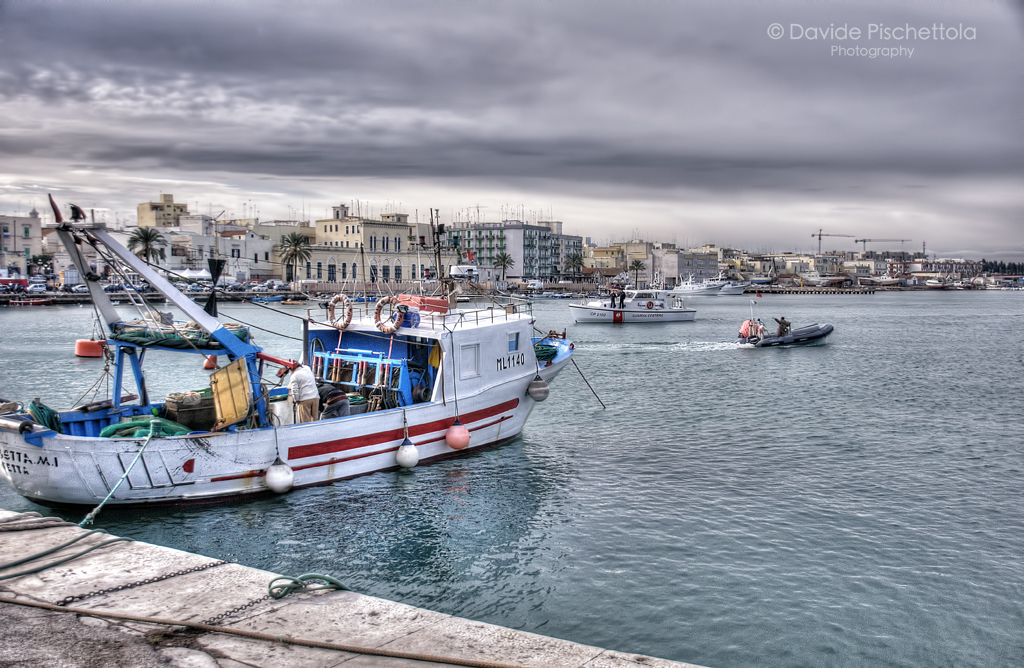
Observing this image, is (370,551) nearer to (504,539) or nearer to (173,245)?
(504,539)

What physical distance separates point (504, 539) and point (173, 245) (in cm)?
12060

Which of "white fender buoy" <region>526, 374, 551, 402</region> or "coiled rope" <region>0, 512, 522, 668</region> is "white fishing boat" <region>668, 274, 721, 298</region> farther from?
"coiled rope" <region>0, 512, 522, 668</region>

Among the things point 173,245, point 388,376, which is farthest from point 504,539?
point 173,245

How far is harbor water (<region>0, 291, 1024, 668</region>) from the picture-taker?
10.4 metres

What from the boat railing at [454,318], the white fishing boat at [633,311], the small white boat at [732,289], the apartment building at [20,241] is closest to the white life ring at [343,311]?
the boat railing at [454,318]

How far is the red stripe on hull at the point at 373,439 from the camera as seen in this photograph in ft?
49.9

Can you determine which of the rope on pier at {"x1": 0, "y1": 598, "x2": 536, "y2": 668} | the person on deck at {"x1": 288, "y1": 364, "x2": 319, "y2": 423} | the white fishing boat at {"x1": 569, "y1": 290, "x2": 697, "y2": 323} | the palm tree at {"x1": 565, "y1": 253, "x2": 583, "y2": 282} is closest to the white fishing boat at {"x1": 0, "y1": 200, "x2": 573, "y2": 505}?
the person on deck at {"x1": 288, "y1": 364, "x2": 319, "y2": 423}

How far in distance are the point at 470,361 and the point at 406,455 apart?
2.96 m

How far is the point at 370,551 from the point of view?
1288 centimetres

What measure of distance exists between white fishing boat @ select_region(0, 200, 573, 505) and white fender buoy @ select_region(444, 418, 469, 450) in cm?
5

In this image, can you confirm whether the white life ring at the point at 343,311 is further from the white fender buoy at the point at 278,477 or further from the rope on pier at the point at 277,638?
the rope on pier at the point at 277,638

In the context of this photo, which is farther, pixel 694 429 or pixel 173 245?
pixel 173 245

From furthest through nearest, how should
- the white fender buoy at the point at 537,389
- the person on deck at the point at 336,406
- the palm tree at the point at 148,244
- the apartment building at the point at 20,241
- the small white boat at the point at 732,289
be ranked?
the small white boat at the point at 732,289 < the apartment building at the point at 20,241 < the palm tree at the point at 148,244 < the white fender buoy at the point at 537,389 < the person on deck at the point at 336,406

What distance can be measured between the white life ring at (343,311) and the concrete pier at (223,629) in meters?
10.2
